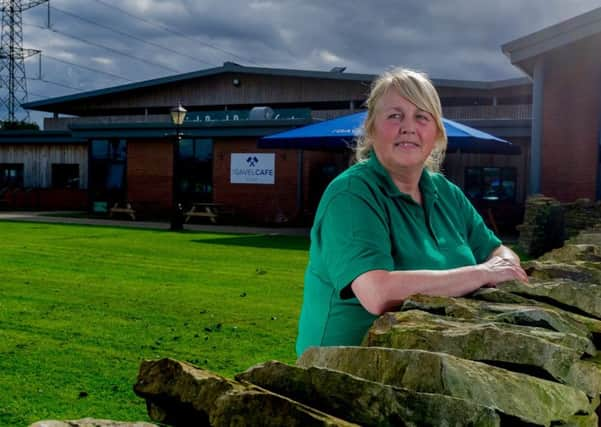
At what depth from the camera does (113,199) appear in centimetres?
2839

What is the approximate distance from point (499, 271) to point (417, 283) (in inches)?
21.2

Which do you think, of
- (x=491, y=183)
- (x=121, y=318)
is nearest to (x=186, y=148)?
(x=491, y=183)

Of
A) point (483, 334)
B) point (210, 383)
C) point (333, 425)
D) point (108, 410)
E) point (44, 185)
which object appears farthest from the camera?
point (44, 185)

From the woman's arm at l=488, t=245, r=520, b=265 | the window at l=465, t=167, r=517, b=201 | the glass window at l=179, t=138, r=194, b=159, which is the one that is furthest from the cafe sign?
the woman's arm at l=488, t=245, r=520, b=265

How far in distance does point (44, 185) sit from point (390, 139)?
3393 cm

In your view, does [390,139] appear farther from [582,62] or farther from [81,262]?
[582,62]

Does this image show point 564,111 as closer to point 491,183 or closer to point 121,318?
point 491,183

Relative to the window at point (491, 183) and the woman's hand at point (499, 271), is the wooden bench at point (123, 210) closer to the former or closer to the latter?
the window at point (491, 183)

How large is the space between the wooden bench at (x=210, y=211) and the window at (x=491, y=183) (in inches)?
305

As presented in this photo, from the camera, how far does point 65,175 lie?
34.3m

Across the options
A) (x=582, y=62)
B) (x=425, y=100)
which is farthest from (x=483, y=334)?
(x=582, y=62)

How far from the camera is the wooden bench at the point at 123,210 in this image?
26344 millimetres

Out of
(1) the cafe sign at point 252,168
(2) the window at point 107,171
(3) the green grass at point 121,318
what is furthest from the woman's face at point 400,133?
(2) the window at point 107,171

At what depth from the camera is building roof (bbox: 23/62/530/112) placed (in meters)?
33.6
